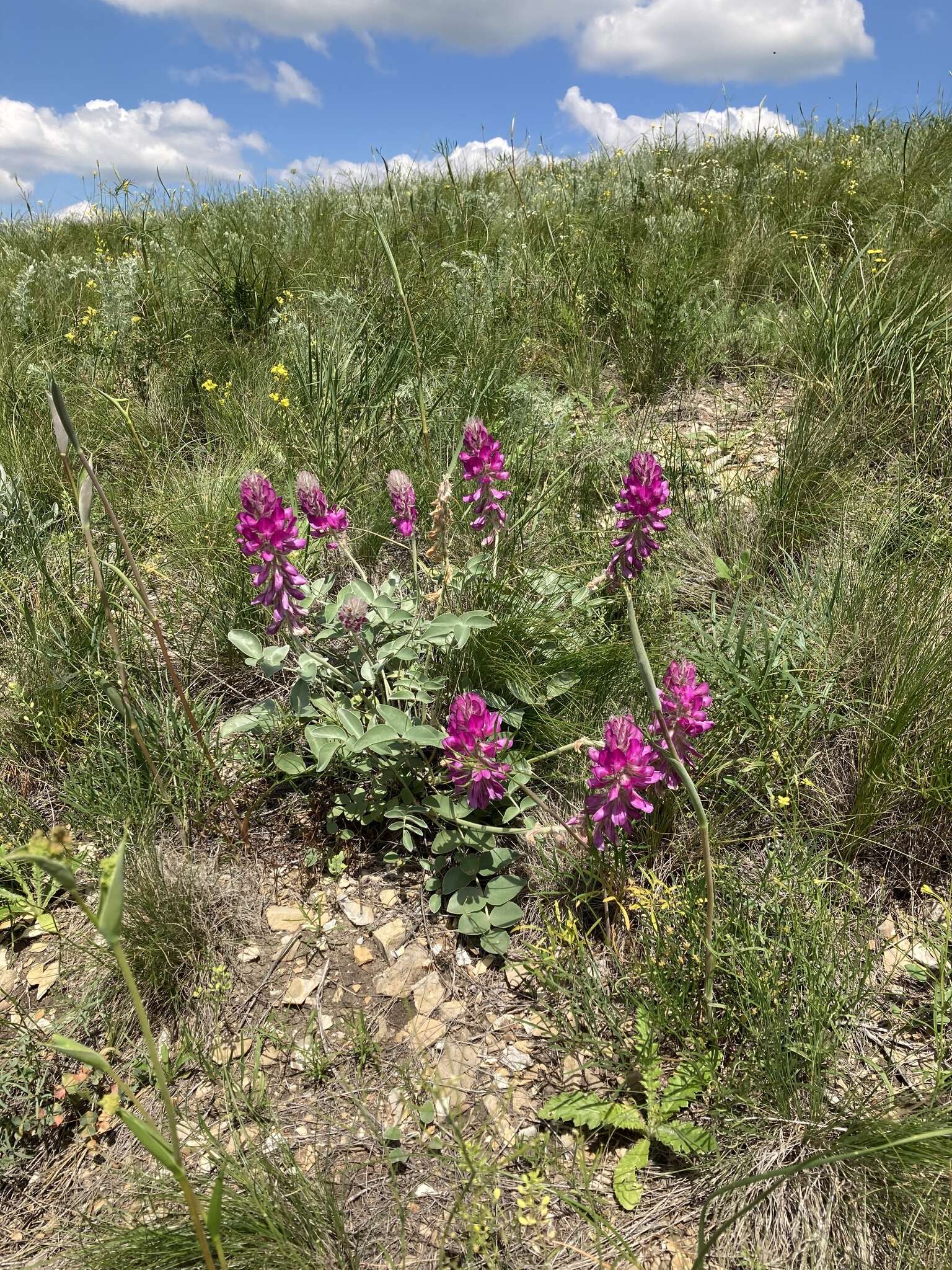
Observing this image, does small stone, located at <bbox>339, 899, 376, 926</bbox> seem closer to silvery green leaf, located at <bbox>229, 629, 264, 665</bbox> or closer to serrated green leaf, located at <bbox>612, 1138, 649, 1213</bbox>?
silvery green leaf, located at <bbox>229, 629, 264, 665</bbox>

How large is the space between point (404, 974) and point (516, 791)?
0.56m

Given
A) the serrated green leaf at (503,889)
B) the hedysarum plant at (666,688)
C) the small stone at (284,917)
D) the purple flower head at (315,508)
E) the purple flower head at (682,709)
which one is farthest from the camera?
the purple flower head at (315,508)

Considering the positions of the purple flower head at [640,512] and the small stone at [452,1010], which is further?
the purple flower head at [640,512]

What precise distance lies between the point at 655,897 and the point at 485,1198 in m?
0.69

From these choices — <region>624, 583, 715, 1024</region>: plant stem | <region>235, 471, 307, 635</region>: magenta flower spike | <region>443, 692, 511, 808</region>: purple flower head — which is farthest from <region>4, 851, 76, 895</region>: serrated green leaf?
<region>235, 471, 307, 635</region>: magenta flower spike

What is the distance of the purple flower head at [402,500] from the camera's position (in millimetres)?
2273

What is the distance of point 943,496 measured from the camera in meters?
2.75

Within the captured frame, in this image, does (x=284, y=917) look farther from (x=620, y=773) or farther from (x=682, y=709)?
(x=682, y=709)

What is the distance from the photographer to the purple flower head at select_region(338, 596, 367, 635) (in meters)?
2.11

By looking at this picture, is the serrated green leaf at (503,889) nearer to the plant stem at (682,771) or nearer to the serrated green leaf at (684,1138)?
the plant stem at (682,771)

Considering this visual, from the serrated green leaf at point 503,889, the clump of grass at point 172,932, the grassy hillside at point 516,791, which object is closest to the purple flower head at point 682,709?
the grassy hillside at point 516,791

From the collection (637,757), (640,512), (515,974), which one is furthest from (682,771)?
(640,512)

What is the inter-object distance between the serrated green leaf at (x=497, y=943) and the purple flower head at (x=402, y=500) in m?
1.16

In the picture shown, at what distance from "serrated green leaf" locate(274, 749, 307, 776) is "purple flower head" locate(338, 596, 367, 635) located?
1.30 ft
